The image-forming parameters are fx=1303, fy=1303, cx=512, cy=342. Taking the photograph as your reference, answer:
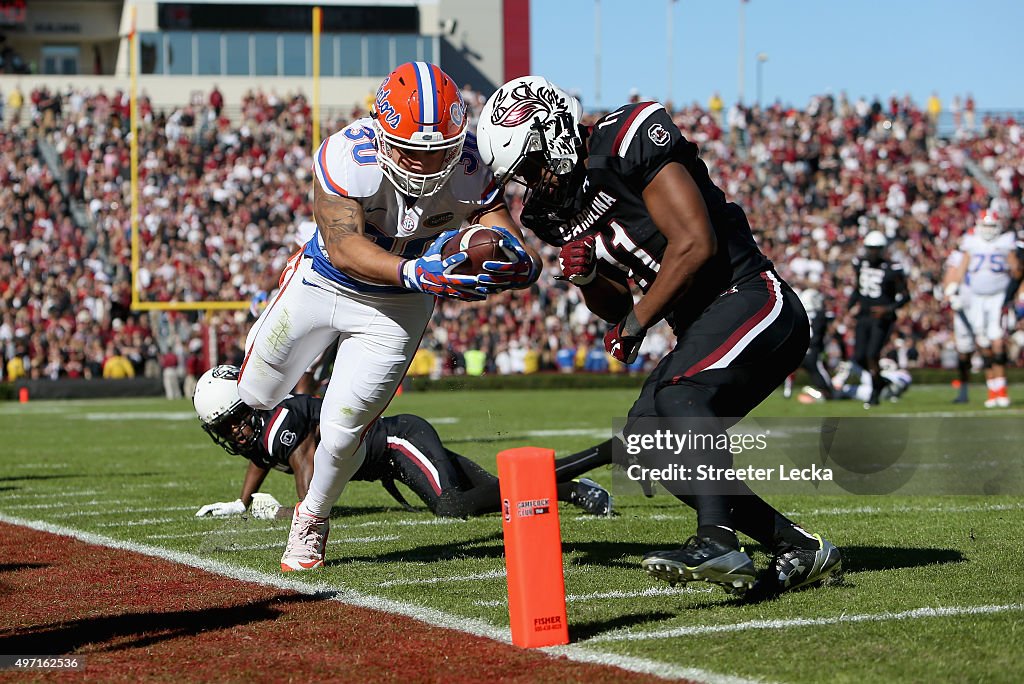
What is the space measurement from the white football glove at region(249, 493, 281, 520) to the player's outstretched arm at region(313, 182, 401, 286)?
2262 mm

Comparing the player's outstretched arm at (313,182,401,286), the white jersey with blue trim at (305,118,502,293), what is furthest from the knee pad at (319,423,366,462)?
the player's outstretched arm at (313,182,401,286)

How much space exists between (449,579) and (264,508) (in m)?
2.17

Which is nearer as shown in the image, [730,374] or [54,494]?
[730,374]

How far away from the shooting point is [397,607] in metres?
4.07

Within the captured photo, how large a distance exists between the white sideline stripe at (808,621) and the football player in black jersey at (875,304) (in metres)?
11.1

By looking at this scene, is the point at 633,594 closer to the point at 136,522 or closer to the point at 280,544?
the point at 280,544

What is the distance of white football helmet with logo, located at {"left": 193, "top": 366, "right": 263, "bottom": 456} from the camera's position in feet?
19.2

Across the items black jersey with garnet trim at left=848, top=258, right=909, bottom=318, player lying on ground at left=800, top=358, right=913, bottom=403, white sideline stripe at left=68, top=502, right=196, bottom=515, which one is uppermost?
black jersey with garnet trim at left=848, top=258, right=909, bottom=318

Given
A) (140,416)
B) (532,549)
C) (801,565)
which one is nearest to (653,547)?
(801,565)

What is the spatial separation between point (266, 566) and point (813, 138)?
28.2 metres

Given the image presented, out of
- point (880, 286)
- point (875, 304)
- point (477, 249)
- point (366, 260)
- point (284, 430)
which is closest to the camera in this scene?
point (477, 249)

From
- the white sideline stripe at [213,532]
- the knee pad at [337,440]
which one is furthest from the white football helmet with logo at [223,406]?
the knee pad at [337,440]

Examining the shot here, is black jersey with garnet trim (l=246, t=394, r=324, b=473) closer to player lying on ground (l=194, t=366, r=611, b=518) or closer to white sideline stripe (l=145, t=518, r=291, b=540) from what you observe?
player lying on ground (l=194, t=366, r=611, b=518)

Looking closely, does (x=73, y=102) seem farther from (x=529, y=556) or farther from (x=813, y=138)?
(x=529, y=556)
